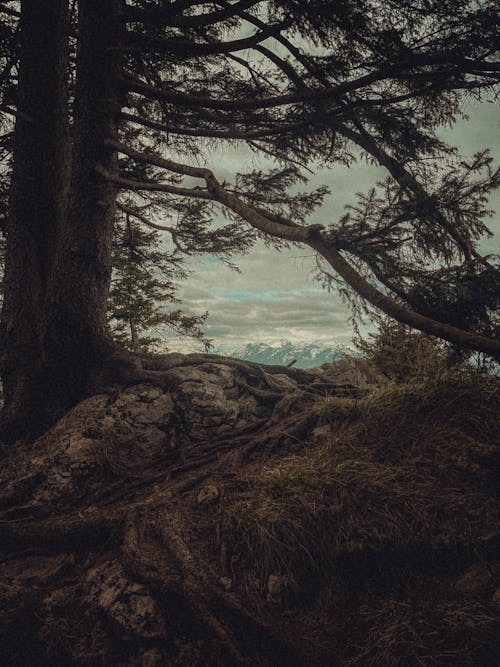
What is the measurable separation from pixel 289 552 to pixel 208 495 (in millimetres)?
1173

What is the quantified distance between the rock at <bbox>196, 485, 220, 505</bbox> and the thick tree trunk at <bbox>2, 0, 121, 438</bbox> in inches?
117

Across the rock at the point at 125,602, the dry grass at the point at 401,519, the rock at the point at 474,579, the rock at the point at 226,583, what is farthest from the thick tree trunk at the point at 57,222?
the rock at the point at 474,579

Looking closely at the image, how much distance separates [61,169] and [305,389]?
232 inches

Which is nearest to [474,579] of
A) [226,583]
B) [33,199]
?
[226,583]

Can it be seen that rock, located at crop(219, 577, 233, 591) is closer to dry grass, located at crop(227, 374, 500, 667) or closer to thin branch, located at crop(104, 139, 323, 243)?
dry grass, located at crop(227, 374, 500, 667)

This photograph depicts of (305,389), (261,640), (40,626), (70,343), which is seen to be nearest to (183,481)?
(40,626)

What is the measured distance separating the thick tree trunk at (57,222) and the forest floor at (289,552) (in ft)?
5.36

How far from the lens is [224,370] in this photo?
6793 mm

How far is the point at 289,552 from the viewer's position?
296cm

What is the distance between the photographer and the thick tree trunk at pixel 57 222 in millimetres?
5254

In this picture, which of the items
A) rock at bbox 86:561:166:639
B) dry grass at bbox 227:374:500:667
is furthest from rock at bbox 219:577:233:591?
rock at bbox 86:561:166:639

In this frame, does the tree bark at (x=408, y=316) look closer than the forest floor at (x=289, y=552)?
No

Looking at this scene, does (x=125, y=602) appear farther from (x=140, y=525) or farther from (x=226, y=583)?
(x=226, y=583)

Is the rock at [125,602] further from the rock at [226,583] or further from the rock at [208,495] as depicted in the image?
the rock at [208,495]
